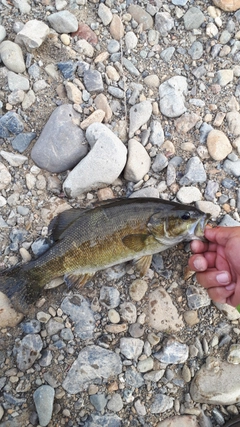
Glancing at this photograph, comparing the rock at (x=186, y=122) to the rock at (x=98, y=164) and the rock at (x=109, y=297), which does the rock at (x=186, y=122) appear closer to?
the rock at (x=98, y=164)

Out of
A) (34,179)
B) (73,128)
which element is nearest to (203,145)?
(73,128)

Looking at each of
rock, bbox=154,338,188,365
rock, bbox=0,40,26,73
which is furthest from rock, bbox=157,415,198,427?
rock, bbox=0,40,26,73

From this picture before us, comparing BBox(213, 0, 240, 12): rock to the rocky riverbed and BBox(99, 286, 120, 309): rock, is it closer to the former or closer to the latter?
the rocky riverbed

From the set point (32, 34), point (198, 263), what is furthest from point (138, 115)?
point (198, 263)

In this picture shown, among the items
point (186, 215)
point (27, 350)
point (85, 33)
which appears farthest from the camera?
point (85, 33)

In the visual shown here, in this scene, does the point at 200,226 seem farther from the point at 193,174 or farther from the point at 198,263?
the point at 193,174
